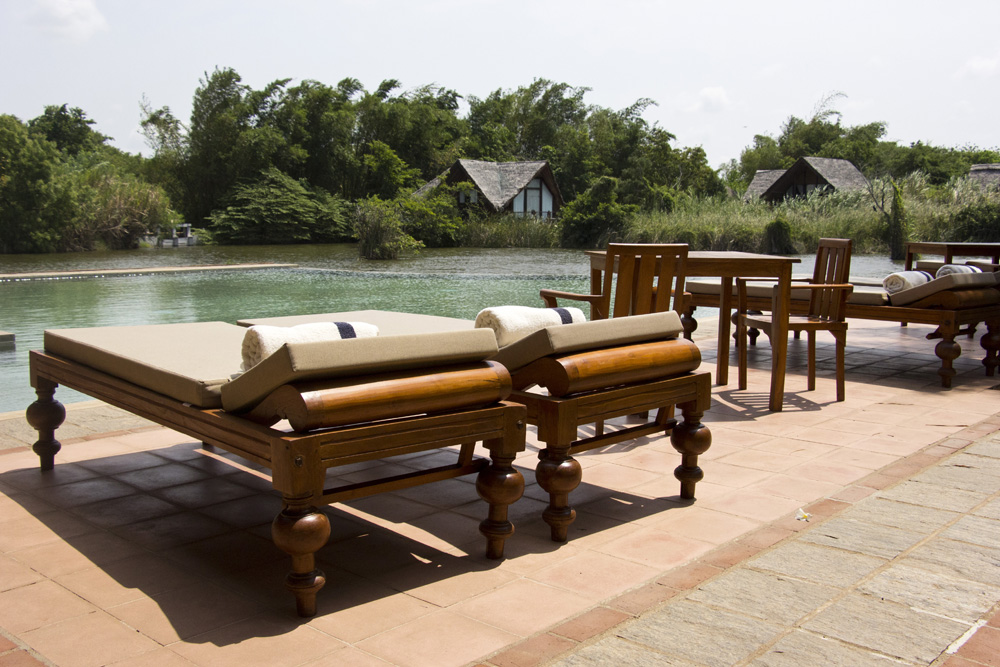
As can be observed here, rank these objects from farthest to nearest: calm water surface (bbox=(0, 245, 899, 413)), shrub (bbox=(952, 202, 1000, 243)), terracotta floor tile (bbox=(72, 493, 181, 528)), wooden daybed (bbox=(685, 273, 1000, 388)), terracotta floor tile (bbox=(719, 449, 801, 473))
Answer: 1. shrub (bbox=(952, 202, 1000, 243))
2. calm water surface (bbox=(0, 245, 899, 413))
3. wooden daybed (bbox=(685, 273, 1000, 388))
4. terracotta floor tile (bbox=(719, 449, 801, 473))
5. terracotta floor tile (bbox=(72, 493, 181, 528))

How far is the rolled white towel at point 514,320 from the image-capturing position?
2.82 meters

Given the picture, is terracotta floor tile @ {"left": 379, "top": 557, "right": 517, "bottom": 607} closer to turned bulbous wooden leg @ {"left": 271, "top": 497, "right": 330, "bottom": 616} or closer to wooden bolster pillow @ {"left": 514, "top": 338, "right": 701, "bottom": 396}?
turned bulbous wooden leg @ {"left": 271, "top": 497, "right": 330, "bottom": 616}

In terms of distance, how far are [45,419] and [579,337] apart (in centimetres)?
205

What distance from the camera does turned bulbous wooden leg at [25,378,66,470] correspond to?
3.17 meters

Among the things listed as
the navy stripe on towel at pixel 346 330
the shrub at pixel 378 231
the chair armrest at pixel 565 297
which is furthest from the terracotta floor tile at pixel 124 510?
Result: the shrub at pixel 378 231

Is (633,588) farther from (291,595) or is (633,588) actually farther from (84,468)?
(84,468)

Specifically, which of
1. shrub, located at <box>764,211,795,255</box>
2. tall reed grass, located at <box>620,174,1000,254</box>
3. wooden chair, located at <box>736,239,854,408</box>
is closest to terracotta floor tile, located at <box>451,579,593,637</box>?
wooden chair, located at <box>736,239,854,408</box>

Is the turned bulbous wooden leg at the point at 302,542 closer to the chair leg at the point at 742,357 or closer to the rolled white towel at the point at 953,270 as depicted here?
the chair leg at the point at 742,357

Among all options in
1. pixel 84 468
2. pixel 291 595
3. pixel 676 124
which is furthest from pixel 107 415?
pixel 676 124

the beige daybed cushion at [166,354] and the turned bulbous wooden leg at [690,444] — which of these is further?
the turned bulbous wooden leg at [690,444]

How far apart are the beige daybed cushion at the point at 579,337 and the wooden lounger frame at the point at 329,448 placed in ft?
0.61

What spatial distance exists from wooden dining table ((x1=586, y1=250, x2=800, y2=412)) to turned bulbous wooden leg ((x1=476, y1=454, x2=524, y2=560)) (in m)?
1.99

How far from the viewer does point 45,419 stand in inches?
125

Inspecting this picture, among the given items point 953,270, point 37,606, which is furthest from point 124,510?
point 953,270
